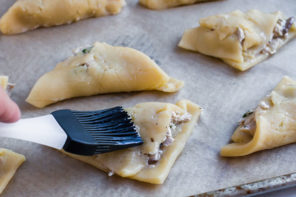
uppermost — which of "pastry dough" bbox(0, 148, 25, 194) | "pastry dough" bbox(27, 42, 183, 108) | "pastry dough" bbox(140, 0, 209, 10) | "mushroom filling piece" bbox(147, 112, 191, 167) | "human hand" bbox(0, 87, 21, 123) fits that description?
"human hand" bbox(0, 87, 21, 123)

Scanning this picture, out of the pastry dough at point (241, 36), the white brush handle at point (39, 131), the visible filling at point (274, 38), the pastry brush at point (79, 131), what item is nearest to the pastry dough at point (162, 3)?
the pastry dough at point (241, 36)

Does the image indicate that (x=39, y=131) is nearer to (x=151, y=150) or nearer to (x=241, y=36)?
(x=151, y=150)

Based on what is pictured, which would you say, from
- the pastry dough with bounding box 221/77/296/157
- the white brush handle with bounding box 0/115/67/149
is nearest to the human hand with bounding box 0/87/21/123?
the white brush handle with bounding box 0/115/67/149

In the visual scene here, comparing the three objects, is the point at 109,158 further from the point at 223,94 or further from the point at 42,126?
the point at 223,94

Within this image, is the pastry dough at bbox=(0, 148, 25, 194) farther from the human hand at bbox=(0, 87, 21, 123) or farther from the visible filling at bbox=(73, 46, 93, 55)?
the visible filling at bbox=(73, 46, 93, 55)

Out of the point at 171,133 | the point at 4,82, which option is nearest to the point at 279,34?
the point at 171,133

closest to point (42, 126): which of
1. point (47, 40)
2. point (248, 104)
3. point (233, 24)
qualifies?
point (47, 40)
